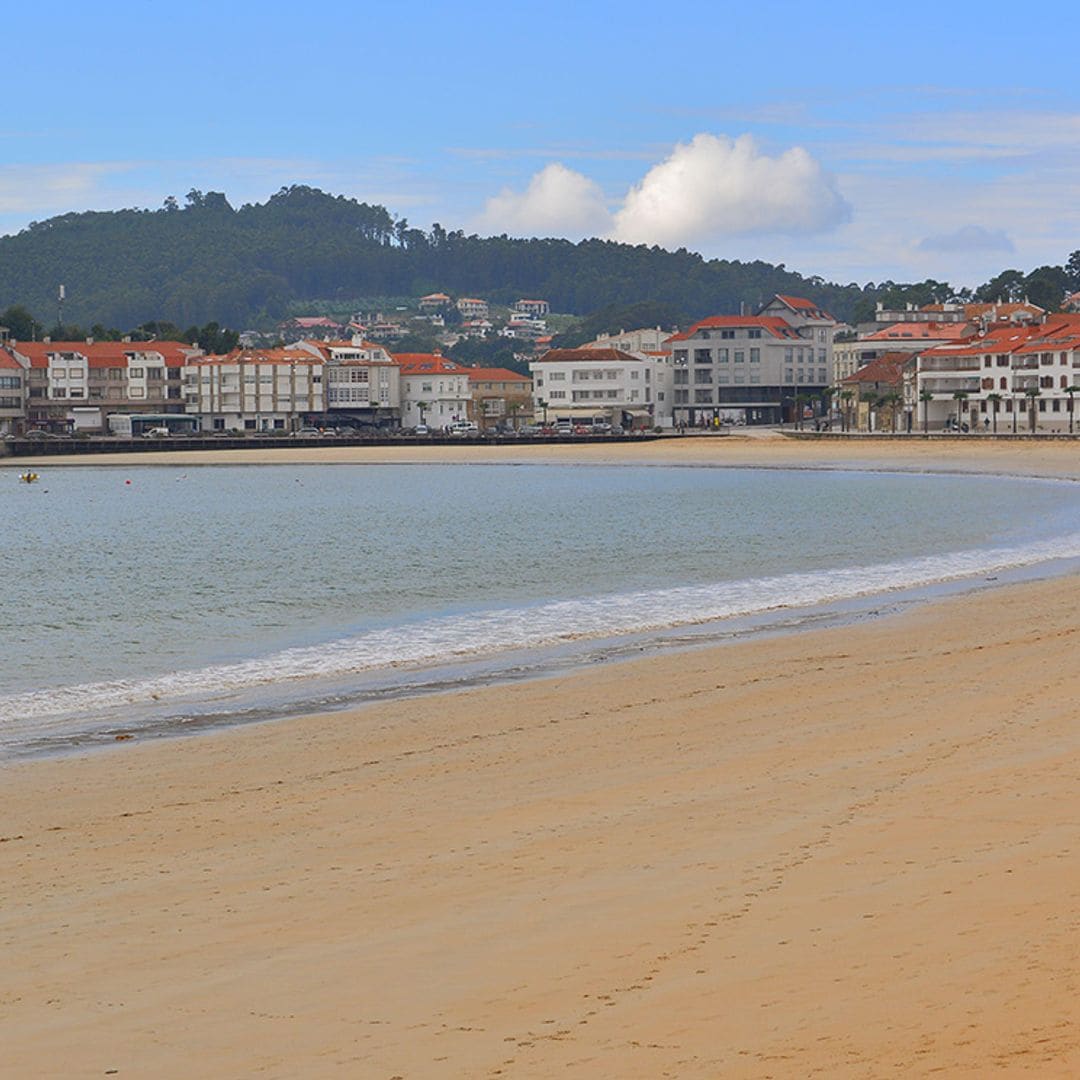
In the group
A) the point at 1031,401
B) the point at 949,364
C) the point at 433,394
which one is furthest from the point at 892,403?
the point at 433,394

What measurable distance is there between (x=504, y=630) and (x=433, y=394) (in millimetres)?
128801

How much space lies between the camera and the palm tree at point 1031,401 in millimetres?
108938

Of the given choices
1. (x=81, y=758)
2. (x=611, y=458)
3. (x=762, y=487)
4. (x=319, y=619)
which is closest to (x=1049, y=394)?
(x=611, y=458)

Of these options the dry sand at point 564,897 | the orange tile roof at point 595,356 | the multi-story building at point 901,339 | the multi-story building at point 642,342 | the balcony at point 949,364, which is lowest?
the dry sand at point 564,897

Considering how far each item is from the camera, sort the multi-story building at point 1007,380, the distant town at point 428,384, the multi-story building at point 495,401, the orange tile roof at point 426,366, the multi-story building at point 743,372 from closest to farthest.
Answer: the multi-story building at point 1007,380
the distant town at point 428,384
the multi-story building at point 743,372
the orange tile roof at point 426,366
the multi-story building at point 495,401

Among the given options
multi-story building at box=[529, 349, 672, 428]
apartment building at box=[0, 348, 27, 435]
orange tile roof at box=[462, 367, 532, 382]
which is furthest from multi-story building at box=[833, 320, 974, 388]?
apartment building at box=[0, 348, 27, 435]

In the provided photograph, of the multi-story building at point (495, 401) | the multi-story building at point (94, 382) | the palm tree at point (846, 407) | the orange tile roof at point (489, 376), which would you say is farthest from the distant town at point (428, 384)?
the orange tile roof at point (489, 376)

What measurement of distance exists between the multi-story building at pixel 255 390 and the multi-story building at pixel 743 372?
1297 inches

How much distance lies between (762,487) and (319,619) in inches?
1794

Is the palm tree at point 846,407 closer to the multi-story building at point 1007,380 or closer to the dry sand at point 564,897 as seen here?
the multi-story building at point 1007,380

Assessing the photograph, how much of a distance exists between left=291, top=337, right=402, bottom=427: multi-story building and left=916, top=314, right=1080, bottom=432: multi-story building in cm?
5260

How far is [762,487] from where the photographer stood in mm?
67562

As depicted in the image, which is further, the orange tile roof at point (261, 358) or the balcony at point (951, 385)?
the orange tile roof at point (261, 358)

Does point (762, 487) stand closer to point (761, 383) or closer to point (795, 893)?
point (795, 893)
